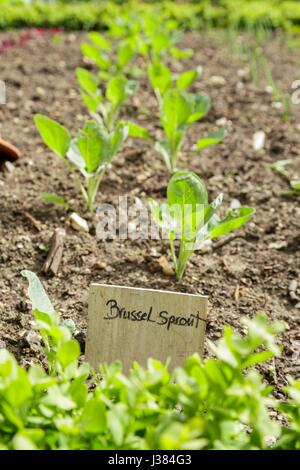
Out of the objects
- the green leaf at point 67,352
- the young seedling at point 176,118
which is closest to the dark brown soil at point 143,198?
the young seedling at point 176,118

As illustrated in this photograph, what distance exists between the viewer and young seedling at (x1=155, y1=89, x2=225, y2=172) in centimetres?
264

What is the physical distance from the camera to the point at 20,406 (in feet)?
3.77

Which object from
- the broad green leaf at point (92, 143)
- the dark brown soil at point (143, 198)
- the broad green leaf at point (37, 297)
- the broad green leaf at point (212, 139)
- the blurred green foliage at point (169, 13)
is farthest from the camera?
the blurred green foliage at point (169, 13)

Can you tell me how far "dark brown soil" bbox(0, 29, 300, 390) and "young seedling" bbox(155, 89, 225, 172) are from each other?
0.49 feet

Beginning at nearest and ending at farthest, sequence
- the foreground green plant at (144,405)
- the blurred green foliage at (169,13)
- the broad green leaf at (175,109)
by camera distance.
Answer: the foreground green plant at (144,405) → the broad green leaf at (175,109) → the blurred green foliage at (169,13)

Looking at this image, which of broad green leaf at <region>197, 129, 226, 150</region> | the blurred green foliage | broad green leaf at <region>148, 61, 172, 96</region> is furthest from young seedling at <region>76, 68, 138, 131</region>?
the blurred green foliage

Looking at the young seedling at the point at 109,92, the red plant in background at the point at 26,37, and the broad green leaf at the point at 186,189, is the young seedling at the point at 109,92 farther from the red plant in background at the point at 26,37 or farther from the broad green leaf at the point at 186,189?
the red plant in background at the point at 26,37

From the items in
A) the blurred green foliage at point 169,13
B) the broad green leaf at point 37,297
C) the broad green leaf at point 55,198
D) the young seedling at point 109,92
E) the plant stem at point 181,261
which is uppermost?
the blurred green foliage at point 169,13

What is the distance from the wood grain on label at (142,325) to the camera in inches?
64.2

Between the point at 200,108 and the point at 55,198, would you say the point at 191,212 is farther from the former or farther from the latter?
the point at 200,108

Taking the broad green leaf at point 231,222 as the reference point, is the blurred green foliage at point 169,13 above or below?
above

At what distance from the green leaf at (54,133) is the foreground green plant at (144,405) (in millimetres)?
1265
